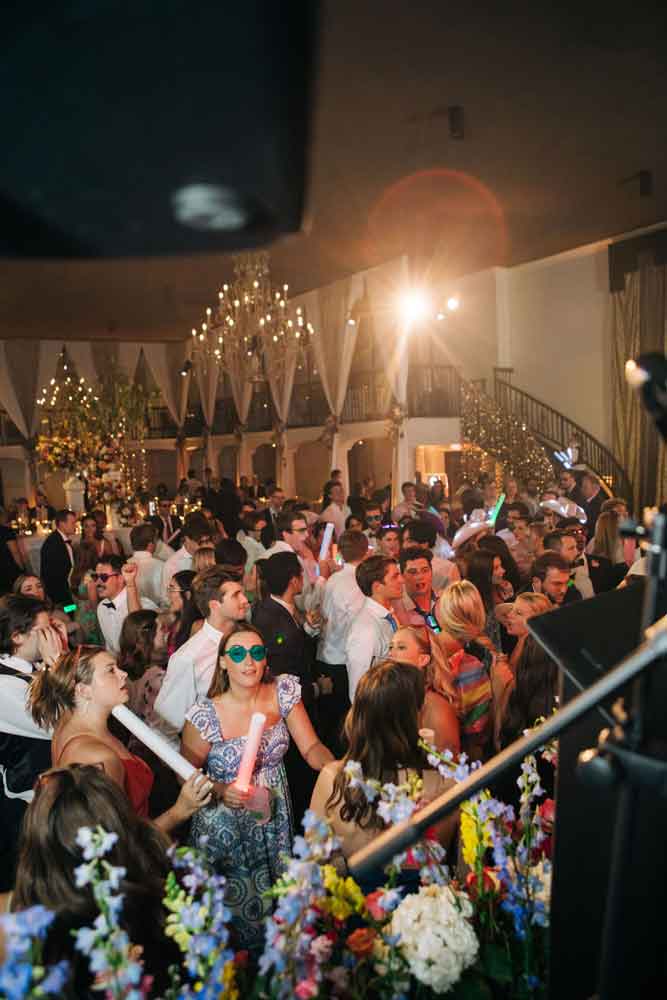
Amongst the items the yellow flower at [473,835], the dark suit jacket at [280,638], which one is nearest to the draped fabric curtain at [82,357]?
the dark suit jacket at [280,638]

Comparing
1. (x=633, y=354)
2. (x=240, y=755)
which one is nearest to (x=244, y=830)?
(x=240, y=755)

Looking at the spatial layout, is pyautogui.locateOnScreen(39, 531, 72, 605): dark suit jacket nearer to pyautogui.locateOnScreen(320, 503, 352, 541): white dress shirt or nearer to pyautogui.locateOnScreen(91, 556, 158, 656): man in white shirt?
pyautogui.locateOnScreen(91, 556, 158, 656): man in white shirt

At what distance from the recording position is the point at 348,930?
1602mm

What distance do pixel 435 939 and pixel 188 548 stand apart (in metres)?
4.54

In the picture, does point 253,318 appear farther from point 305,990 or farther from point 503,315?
point 305,990

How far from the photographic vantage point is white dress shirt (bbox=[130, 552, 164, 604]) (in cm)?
577

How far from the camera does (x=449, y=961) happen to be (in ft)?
4.14

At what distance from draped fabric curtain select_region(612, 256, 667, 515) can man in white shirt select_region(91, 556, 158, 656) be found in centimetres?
878

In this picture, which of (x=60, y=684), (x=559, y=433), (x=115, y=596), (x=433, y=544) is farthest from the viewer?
(x=559, y=433)

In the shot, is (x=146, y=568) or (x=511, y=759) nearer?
(x=511, y=759)

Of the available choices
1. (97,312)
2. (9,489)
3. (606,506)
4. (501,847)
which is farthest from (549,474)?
(9,489)

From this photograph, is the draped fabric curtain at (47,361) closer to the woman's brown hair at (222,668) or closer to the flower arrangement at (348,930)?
the woman's brown hair at (222,668)

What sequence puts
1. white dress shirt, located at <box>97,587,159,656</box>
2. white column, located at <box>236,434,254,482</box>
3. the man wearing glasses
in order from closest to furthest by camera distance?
Result: white dress shirt, located at <box>97,587,159,656</box> → the man wearing glasses → white column, located at <box>236,434,254,482</box>

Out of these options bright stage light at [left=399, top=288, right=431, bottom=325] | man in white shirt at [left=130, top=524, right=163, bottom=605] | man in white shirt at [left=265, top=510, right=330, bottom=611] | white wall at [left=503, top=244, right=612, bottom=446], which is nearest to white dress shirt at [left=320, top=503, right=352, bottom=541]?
man in white shirt at [left=265, top=510, right=330, bottom=611]
